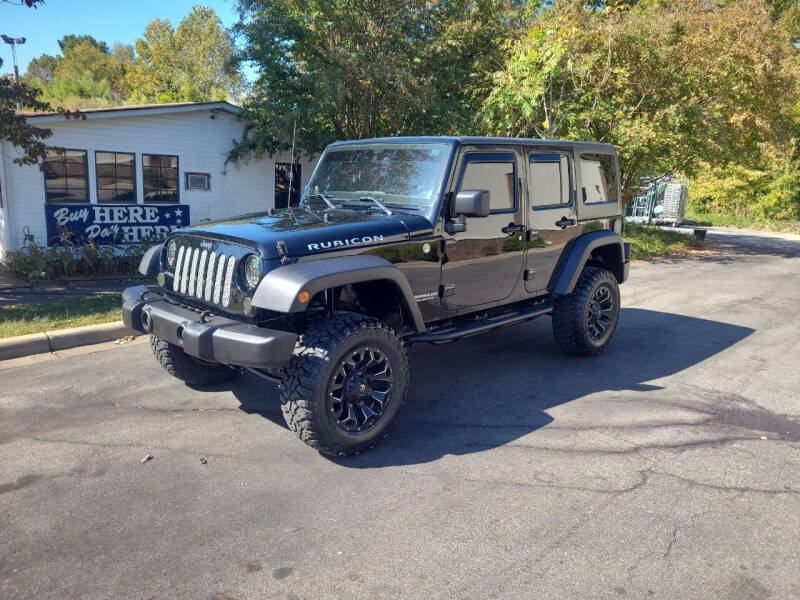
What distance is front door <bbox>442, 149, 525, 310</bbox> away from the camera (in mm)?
4594

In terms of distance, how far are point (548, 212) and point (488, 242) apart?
0.91 m

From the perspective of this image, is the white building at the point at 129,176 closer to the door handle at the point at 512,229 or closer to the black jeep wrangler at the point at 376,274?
the black jeep wrangler at the point at 376,274

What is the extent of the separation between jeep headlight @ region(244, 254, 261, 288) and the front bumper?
0.87 feet

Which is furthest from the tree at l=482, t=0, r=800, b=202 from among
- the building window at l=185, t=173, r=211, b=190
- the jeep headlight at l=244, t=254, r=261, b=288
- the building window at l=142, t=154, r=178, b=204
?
the jeep headlight at l=244, t=254, r=261, b=288

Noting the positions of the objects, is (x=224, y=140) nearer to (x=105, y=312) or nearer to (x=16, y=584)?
(x=105, y=312)

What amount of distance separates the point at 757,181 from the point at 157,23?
140 ft

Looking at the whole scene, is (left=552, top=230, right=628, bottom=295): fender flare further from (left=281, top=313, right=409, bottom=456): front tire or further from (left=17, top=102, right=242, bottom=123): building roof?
(left=17, top=102, right=242, bottom=123): building roof

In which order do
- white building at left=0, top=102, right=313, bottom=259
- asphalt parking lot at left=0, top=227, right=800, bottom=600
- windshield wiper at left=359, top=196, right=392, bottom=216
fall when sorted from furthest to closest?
white building at left=0, top=102, right=313, bottom=259 < windshield wiper at left=359, top=196, right=392, bottom=216 < asphalt parking lot at left=0, top=227, right=800, bottom=600

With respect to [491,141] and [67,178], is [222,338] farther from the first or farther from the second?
[67,178]

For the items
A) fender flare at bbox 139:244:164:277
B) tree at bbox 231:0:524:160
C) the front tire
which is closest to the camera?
the front tire

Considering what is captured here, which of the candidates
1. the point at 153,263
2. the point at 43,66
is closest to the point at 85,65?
the point at 43,66

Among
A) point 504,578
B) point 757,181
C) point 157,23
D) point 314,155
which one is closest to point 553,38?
point 314,155

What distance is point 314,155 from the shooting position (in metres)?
13.9

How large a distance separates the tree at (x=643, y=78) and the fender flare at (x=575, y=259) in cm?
702
